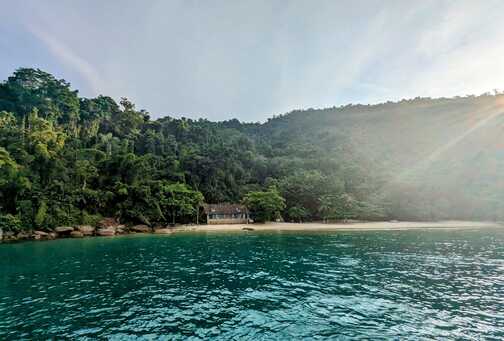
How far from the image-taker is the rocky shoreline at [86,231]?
41.5 meters

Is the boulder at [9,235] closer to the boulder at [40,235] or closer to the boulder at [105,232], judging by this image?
the boulder at [40,235]

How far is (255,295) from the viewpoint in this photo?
15.5m

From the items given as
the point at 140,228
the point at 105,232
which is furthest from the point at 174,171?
the point at 105,232

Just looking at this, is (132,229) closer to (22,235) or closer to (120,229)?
(120,229)

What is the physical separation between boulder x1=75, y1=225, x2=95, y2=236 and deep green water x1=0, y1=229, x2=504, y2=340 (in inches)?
761

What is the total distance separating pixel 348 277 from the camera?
1908cm

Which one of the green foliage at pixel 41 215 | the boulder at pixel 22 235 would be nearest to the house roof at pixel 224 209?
the green foliage at pixel 41 215

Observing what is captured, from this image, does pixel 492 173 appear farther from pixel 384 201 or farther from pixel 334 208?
pixel 334 208

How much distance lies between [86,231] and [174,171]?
25928 millimetres

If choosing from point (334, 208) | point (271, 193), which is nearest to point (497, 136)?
point (334, 208)

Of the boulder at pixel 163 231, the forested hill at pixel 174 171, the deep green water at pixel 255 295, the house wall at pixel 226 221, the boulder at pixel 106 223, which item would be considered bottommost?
the deep green water at pixel 255 295

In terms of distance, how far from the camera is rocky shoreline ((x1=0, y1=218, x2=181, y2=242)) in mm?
41500

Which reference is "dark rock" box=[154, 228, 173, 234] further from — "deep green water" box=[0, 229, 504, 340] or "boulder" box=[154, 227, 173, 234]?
"deep green water" box=[0, 229, 504, 340]

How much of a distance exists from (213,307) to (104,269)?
1287 cm
